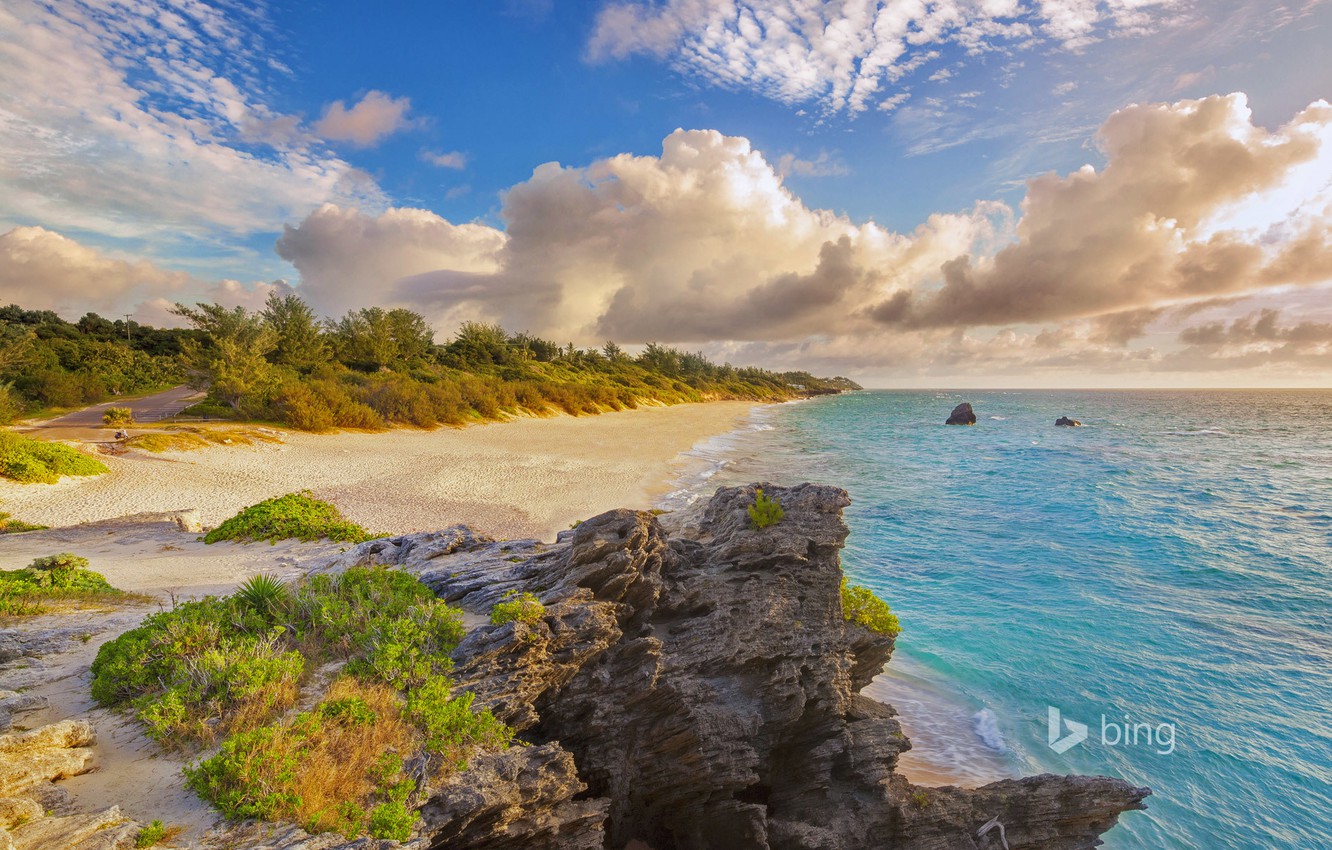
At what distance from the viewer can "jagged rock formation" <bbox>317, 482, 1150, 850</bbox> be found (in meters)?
8.49

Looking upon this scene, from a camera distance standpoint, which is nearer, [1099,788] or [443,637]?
[443,637]

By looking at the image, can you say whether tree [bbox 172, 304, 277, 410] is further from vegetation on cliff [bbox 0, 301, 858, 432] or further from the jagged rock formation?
the jagged rock formation

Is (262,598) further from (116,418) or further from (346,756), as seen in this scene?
(116,418)

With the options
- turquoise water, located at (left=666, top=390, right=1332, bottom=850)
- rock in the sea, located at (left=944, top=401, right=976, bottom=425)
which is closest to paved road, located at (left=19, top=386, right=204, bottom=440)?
turquoise water, located at (left=666, top=390, right=1332, bottom=850)

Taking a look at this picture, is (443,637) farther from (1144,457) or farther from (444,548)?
(1144,457)

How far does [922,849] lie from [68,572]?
19.7 meters

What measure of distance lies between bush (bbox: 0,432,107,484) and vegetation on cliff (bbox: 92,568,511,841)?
2228 centimetres

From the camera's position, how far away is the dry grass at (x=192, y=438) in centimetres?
3020

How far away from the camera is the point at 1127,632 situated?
63.2ft

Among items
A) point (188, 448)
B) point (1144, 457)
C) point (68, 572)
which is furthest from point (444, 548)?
point (1144, 457)

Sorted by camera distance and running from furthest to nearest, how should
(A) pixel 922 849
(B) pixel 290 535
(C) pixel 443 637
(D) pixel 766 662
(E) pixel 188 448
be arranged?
(E) pixel 188 448 < (B) pixel 290 535 < (D) pixel 766 662 < (A) pixel 922 849 < (C) pixel 443 637

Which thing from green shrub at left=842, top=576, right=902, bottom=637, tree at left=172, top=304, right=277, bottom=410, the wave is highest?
tree at left=172, top=304, right=277, bottom=410

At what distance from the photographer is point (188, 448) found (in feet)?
102

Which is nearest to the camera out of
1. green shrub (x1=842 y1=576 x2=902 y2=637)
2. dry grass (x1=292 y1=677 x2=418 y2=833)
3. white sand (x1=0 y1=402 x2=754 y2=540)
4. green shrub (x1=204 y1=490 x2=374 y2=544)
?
dry grass (x1=292 y1=677 x2=418 y2=833)
